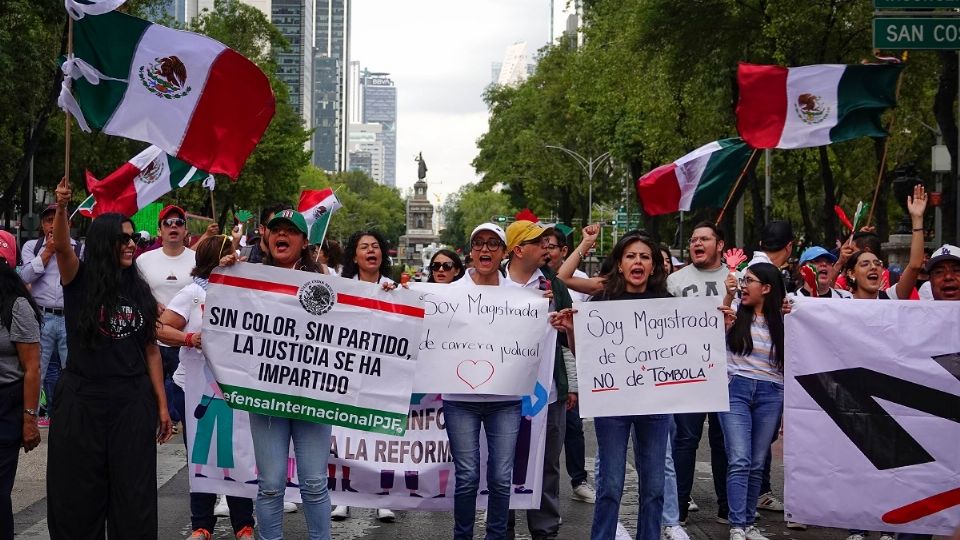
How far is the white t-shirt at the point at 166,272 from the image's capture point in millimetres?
9773

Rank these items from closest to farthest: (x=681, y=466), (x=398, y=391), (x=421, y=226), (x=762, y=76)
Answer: (x=398, y=391), (x=681, y=466), (x=762, y=76), (x=421, y=226)

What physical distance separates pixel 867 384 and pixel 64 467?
443cm

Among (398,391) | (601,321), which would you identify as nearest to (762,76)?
(601,321)

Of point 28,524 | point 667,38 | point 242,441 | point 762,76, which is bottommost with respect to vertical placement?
point 28,524

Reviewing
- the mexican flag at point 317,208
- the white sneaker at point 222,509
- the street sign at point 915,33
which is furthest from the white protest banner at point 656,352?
the street sign at point 915,33

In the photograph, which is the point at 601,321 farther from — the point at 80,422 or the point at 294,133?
the point at 294,133

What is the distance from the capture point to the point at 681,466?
8523mm

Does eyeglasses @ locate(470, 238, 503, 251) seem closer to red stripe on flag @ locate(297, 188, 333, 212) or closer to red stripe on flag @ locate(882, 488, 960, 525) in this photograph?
red stripe on flag @ locate(882, 488, 960, 525)

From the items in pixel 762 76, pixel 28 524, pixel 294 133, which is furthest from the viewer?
pixel 294 133

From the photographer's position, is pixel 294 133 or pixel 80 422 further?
pixel 294 133

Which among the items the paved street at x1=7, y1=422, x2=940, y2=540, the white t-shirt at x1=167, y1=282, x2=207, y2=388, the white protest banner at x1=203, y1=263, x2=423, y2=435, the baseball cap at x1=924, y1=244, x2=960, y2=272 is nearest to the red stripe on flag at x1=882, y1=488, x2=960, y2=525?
the paved street at x1=7, y1=422, x2=940, y2=540

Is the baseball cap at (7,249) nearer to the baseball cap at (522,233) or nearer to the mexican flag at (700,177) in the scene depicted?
the baseball cap at (522,233)

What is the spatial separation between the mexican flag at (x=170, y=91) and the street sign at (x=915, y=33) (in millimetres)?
5442

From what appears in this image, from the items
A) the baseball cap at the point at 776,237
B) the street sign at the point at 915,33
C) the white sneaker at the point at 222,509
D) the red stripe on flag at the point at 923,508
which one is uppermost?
the street sign at the point at 915,33
